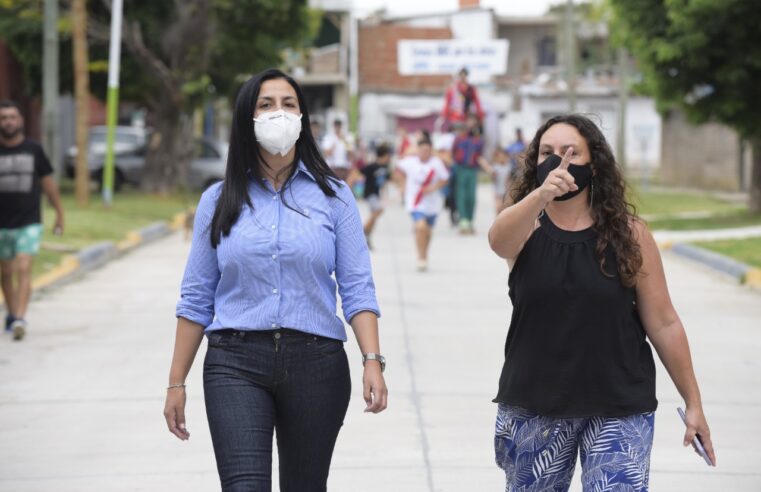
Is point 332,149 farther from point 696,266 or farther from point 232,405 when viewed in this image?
point 232,405

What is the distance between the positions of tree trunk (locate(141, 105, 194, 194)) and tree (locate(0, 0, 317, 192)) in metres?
0.02

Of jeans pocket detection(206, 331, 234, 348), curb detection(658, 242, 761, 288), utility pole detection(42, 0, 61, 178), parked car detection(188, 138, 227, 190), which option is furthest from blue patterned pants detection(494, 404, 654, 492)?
parked car detection(188, 138, 227, 190)

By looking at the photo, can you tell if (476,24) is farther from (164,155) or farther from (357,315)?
(357,315)

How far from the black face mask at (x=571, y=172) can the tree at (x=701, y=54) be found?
17.9 m

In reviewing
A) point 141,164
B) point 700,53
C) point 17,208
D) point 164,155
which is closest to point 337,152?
point 700,53

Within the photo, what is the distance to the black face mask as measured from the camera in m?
4.39

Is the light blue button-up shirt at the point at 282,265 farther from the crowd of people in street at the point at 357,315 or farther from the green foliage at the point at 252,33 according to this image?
the green foliage at the point at 252,33

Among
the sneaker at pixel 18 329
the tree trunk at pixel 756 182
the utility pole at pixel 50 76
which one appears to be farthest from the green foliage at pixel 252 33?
the sneaker at pixel 18 329

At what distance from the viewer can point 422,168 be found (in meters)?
18.1

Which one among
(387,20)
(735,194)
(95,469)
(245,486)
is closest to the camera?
Answer: (245,486)

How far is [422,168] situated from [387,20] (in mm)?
53872

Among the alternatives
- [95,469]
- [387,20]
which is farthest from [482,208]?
[387,20]

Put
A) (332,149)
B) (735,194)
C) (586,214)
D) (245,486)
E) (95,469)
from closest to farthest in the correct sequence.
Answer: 1. (245,486)
2. (586,214)
3. (95,469)
4. (332,149)
5. (735,194)

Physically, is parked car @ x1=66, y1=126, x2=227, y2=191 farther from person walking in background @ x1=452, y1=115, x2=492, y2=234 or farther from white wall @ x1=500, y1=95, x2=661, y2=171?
white wall @ x1=500, y1=95, x2=661, y2=171
